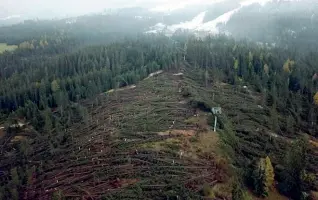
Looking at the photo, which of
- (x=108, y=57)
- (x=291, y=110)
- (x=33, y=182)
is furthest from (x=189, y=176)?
(x=108, y=57)

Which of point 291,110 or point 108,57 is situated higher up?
point 108,57

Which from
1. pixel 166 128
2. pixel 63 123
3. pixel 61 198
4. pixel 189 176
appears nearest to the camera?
pixel 61 198

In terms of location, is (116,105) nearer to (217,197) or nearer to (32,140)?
(32,140)

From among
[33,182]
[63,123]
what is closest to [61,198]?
[33,182]

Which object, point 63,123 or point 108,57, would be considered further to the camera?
point 108,57

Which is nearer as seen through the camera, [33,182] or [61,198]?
[61,198]

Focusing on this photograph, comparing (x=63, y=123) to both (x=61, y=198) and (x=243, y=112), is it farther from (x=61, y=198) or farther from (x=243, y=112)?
(x=243, y=112)

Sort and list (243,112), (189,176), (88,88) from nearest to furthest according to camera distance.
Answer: (189,176) → (243,112) → (88,88)

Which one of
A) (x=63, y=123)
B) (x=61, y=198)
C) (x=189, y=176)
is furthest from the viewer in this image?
(x=63, y=123)

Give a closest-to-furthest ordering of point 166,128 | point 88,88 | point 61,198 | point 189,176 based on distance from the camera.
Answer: point 61,198, point 189,176, point 166,128, point 88,88
